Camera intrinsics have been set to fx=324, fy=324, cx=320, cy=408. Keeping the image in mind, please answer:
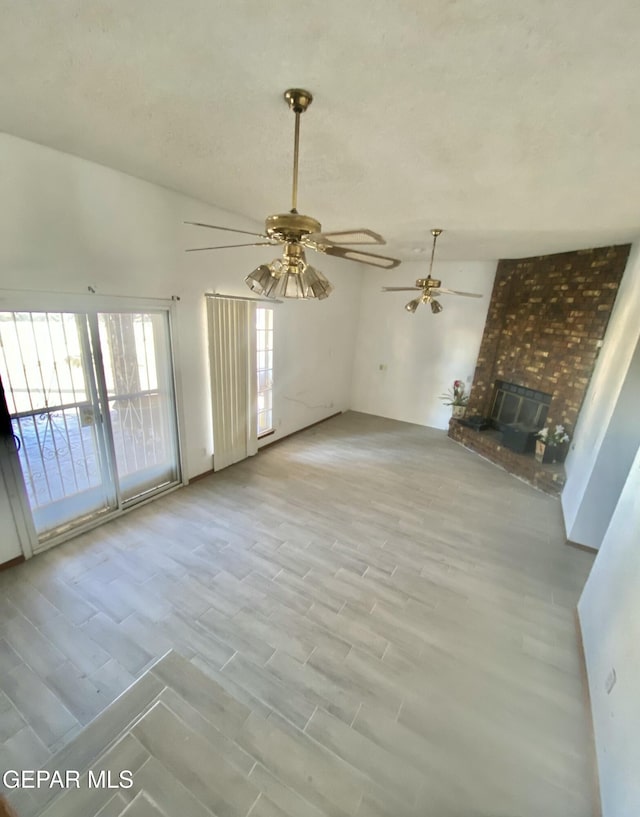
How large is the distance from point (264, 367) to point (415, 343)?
3077mm

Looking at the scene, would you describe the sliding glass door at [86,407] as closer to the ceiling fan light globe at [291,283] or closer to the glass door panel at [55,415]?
the glass door panel at [55,415]

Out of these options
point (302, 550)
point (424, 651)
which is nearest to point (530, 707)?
point (424, 651)

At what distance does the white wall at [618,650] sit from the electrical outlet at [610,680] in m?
0.03

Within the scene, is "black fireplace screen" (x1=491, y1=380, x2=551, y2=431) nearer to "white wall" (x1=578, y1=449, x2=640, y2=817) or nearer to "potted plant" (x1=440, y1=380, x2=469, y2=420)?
"potted plant" (x1=440, y1=380, x2=469, y2=420)

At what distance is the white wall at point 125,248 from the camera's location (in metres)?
2.15

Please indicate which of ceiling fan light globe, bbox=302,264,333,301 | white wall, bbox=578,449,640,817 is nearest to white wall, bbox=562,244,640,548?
white wall, bbox=578,449,640,817

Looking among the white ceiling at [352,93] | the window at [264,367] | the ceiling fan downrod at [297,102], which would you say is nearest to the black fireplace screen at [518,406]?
the white ceiling at [352,93]

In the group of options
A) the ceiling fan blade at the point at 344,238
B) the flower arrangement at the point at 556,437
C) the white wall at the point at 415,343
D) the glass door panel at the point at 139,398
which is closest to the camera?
the ceiling fan blade at the point at 344,238

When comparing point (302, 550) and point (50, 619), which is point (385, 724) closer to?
point (302, 550)

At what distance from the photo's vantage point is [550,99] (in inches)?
53.2

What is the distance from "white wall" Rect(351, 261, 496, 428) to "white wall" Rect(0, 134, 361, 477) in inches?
83.6

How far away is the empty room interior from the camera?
1.30 m

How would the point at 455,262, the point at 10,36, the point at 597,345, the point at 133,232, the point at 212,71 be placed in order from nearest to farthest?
the point at 10,36, the point at 212,71, the point at 133,232, the point at 597,345, the point at 455,262

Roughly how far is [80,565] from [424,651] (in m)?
2.61
